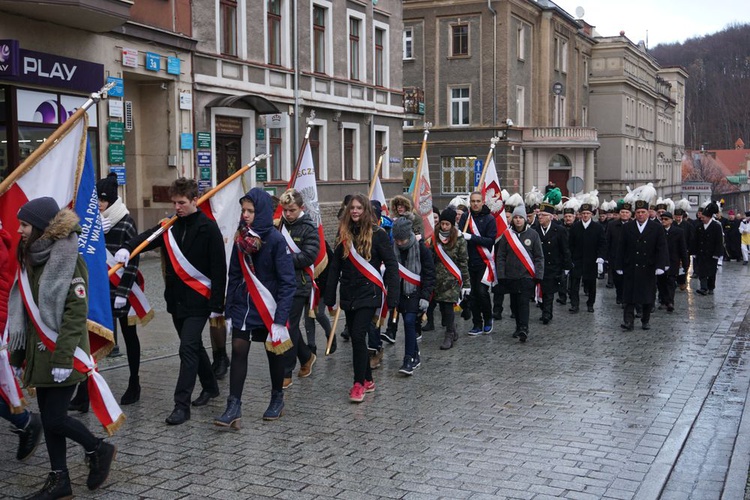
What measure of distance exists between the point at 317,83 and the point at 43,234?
2227 centimetres

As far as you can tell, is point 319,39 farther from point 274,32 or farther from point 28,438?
point 28,438

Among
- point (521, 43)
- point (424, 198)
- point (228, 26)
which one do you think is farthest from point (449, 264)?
point (521, 43)

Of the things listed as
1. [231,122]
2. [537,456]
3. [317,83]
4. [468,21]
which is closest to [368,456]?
[537,456]

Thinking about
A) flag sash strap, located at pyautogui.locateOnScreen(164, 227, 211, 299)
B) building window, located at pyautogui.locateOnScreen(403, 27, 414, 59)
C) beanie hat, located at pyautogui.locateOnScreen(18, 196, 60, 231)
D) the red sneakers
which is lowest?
the red sneakers

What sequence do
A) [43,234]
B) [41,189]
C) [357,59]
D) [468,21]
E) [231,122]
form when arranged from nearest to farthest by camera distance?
1. [43,234]
2. [41,189]
3. [231,122]
4. [357,59]
5. [468,21]

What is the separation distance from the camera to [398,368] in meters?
10.2

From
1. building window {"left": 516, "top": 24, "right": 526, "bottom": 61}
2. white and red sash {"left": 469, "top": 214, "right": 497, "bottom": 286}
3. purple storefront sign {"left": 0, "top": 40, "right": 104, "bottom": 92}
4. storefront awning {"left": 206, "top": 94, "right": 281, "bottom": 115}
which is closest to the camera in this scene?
white and red sash {"left": 469, "top": 214, "right": 497, "bottom": 286}

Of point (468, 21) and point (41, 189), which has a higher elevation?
point (468, 21)

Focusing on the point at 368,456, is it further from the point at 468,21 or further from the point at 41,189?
the point at 468,21

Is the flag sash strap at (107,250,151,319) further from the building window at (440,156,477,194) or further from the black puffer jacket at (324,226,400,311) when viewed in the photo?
the building window at (440,156,477,194)

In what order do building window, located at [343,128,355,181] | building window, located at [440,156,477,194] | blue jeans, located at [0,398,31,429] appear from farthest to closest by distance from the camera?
building window, located at [440,156,477,194] < building window, located at [343,128,355,181] < blue jeans, located at [0,398,31,429]

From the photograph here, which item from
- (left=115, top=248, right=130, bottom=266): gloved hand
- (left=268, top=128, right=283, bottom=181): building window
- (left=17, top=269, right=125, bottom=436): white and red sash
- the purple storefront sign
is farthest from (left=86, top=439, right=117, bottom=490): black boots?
(left=268, top=128, right=283, bottom=181): building window

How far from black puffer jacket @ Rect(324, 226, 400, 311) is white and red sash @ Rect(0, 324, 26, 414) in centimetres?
319

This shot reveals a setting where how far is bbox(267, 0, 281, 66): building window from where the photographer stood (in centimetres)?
2542
